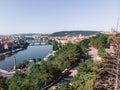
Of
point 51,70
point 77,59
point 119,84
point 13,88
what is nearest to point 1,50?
point 77,59

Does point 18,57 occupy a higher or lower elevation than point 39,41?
higher

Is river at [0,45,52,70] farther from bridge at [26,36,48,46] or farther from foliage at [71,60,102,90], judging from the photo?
bridge at [26,36,48,46]

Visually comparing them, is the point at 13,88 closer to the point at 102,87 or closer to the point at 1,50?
the point at 102,87

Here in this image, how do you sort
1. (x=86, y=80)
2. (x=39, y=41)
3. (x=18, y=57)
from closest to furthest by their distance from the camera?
(x=86, y=80) < (x=18, y=57) < (x=39, y=41)

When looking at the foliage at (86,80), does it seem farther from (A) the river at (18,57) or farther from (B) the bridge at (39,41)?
(B) the bridge at (39,41)

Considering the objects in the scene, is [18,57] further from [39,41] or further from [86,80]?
[39,41]

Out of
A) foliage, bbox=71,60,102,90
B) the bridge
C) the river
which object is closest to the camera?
foliage, bbox=71,60,102,90

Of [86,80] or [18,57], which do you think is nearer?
[86,80]

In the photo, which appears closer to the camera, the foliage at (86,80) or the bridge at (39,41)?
the foliage at (86,80)

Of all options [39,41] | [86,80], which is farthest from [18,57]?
[39,41]

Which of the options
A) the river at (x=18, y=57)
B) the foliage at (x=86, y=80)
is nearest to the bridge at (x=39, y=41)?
the river at (x=18, y=57)

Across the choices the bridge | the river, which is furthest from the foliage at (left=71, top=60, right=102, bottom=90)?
the bridge
